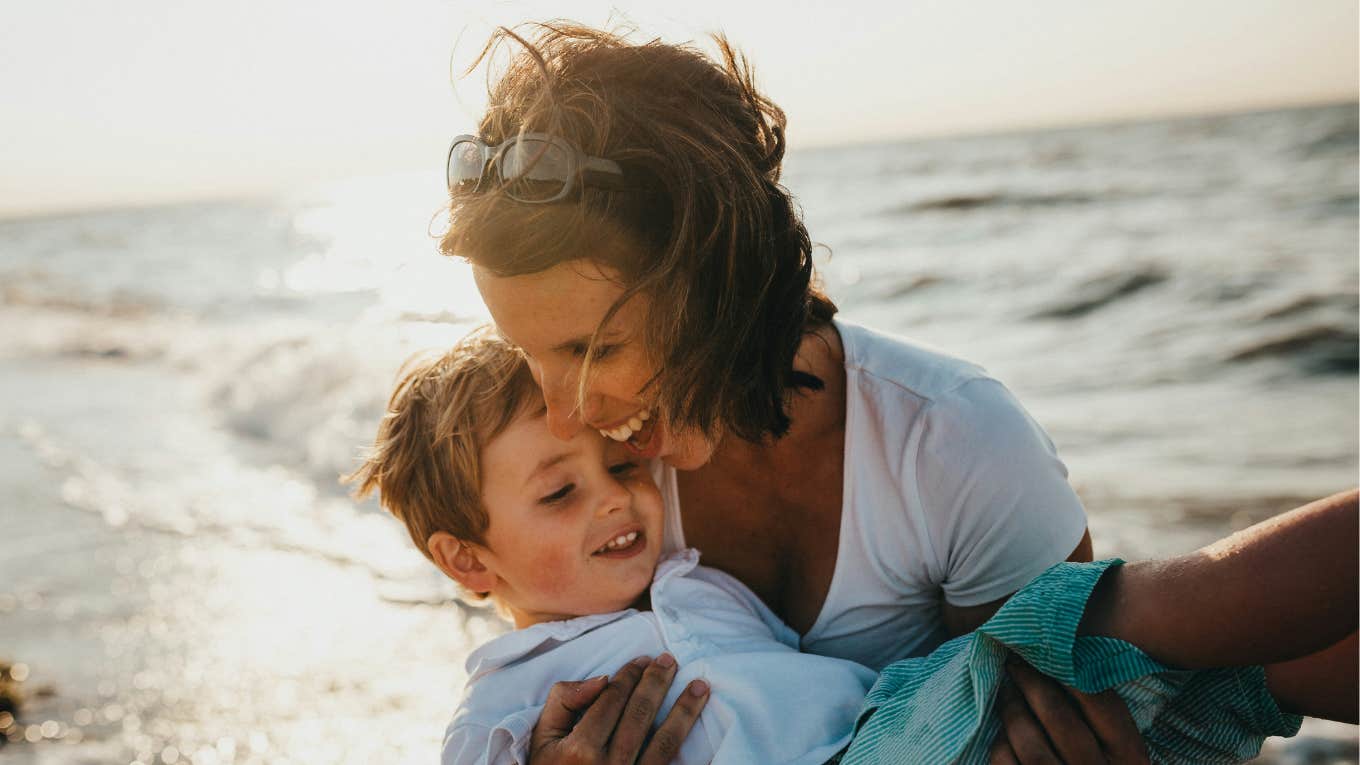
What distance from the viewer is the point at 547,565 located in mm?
2561

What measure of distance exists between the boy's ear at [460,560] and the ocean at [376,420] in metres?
0.61

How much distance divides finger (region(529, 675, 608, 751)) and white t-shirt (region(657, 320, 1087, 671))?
54cm

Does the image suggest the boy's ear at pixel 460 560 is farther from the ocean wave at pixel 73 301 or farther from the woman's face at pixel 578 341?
the ocean wave at pixel 73 301

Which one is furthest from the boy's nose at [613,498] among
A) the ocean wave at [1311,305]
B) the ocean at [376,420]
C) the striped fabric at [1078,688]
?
the ocean wave at [1311,305]

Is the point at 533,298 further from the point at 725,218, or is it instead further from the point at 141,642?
the point at 141,642

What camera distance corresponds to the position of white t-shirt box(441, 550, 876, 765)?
218 centimetres

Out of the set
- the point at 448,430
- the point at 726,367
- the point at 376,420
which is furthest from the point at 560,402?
the point at 376,420

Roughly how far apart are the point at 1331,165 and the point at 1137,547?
53.1ft

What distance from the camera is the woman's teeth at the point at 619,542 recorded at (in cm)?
258

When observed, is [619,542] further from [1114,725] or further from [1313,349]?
[1313,349]

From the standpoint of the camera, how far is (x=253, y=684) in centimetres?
471

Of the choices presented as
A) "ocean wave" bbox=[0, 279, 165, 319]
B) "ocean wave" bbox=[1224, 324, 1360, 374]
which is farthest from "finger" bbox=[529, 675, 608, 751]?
"ocean wave" bbox=[0, 279, 165, 319]

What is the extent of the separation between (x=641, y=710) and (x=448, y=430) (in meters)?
0.82

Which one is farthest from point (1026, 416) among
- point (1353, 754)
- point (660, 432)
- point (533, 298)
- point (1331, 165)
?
point (1331, 165)
